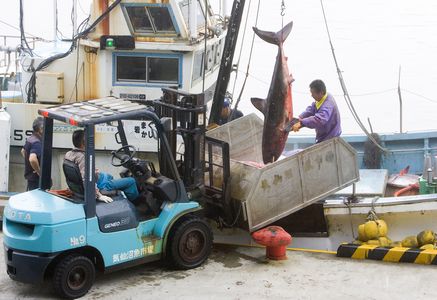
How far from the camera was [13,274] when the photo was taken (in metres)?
6.13

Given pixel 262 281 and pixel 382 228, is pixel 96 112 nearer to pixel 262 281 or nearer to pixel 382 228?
pixel 262 281

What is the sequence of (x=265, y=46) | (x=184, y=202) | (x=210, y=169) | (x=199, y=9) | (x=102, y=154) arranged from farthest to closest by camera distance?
(x=265, y=46) < (x=199, y=9) < (x=102, y=154) < (x=210, y=169) < (x=184, y=202)

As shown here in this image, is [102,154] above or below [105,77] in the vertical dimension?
below

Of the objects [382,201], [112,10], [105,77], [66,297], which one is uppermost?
[112,10]

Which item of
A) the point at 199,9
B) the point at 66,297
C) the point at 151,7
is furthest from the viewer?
the point at 199,9

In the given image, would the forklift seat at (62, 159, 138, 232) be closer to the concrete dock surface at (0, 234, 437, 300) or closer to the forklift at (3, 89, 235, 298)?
the forklift at (3, 89, 235, 298)

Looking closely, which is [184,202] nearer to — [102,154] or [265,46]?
[102,154]

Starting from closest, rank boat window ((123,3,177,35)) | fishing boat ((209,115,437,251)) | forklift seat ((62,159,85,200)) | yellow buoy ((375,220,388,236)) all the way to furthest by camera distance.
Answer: forklift seat ((62,159,85,200)) → fishing boat ((209,115,437,251)) → yellow buoy ((375,220,388,236)) → boat window ((123,3,177,35))

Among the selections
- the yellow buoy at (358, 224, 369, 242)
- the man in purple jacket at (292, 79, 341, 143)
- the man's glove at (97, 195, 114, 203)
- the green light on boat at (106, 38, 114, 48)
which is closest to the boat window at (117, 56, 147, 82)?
the green light on boat at (106, 38, 114, 48)

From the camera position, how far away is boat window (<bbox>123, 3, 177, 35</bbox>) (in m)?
9.19

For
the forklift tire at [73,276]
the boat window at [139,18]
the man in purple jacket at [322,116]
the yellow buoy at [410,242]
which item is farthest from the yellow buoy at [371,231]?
the boat window at [139,18]

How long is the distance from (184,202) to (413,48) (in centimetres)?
2920

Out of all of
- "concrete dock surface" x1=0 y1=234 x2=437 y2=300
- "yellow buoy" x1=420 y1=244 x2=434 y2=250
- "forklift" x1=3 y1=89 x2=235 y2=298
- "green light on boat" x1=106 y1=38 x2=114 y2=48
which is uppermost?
"green light on boat" x1=106 y1=38 x2=114 y2=48

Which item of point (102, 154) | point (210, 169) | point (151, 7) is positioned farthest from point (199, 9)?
point (210, 169)
